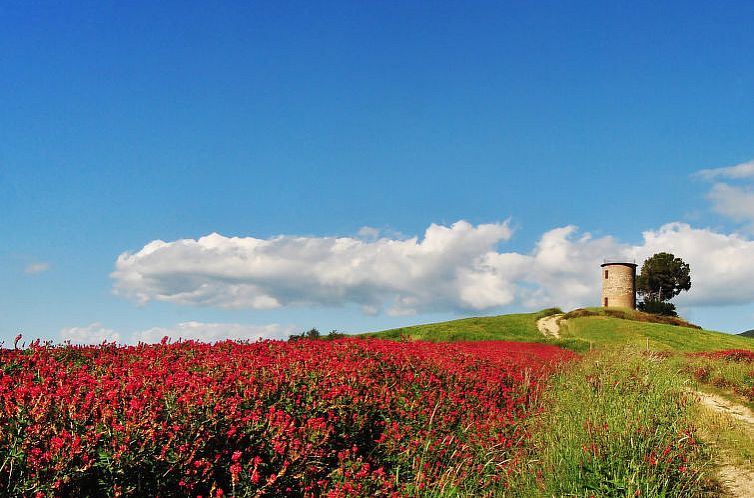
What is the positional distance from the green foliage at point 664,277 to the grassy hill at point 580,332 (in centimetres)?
2938

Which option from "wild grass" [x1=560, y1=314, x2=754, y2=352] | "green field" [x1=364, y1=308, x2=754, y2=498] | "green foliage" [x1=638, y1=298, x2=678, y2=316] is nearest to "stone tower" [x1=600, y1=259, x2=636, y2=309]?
"green foliage" [x1=638, y1=298, x2=678, y2=316]

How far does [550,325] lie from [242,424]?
41267mm

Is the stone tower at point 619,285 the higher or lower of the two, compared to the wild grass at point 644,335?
higher

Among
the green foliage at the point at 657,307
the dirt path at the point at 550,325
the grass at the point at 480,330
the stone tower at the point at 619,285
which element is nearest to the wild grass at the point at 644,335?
the dirt path at the point at 550,325

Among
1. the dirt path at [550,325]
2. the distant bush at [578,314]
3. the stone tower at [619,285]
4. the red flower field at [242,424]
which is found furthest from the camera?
Answer: the stone tower at [619,285]

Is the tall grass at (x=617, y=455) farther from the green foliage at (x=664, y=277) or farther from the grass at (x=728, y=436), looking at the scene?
the green foliage at (x=664, y=277)

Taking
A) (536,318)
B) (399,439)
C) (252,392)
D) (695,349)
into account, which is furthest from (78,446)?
(536,318)

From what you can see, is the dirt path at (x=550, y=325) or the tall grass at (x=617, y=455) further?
the dirt path at (x=550, y=325)

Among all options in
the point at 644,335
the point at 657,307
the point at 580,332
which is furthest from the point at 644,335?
the point at 657,307

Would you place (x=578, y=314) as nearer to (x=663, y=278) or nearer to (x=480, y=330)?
(x=480, y=330)

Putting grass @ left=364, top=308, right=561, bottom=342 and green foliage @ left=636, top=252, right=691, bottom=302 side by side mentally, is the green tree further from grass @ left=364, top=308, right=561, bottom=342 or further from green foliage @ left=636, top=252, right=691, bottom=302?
grass @ left=364, top=308, right=561, bottom=342

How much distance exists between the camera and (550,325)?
144 feet

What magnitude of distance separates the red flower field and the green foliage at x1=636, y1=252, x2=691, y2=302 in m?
71.1

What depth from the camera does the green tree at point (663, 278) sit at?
72.6 meters
